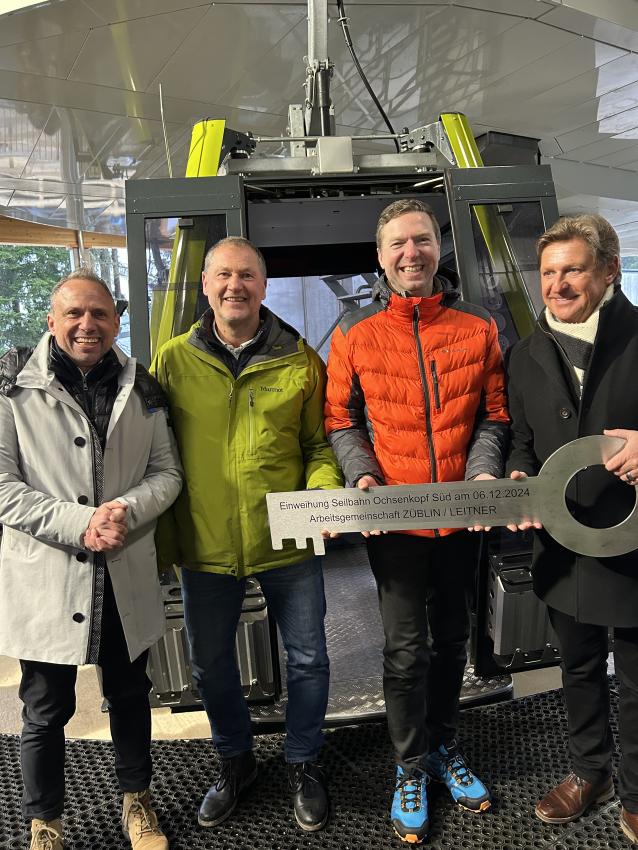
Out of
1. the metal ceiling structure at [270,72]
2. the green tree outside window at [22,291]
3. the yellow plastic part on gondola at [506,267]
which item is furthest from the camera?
the green tree outside window at [22,291]

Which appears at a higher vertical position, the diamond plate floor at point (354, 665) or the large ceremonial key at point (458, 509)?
the large ceremonial key at point (458, 509)

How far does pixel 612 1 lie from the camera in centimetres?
343

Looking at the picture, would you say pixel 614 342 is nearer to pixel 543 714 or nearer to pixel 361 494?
pixel 361 494

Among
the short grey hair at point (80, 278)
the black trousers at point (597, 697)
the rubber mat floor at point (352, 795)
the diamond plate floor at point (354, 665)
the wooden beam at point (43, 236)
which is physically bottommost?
the rubber mat floor at point (352, 795)

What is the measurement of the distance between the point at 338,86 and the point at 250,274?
118 inches

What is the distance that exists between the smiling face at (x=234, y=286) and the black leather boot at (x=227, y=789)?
1405 mm

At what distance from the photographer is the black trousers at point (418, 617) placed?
1.80 m

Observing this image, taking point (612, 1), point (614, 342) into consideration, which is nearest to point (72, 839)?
point (614, 342)

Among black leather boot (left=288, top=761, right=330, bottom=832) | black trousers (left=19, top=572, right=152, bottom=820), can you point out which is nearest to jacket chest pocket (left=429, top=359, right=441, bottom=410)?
black trousers (left=19, top=572, right=152, bottom=820)

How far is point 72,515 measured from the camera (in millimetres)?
1625

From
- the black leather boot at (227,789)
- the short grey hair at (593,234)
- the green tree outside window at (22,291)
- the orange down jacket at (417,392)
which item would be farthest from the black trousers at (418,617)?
the green tree outside window at (22,291)

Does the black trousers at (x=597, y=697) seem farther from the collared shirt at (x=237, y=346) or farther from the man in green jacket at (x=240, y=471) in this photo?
the collared shirt at (x=237, y=346)

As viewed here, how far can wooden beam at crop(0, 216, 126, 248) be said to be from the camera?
8.86m

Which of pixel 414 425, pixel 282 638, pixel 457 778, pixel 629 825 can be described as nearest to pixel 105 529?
pixel 282 638
